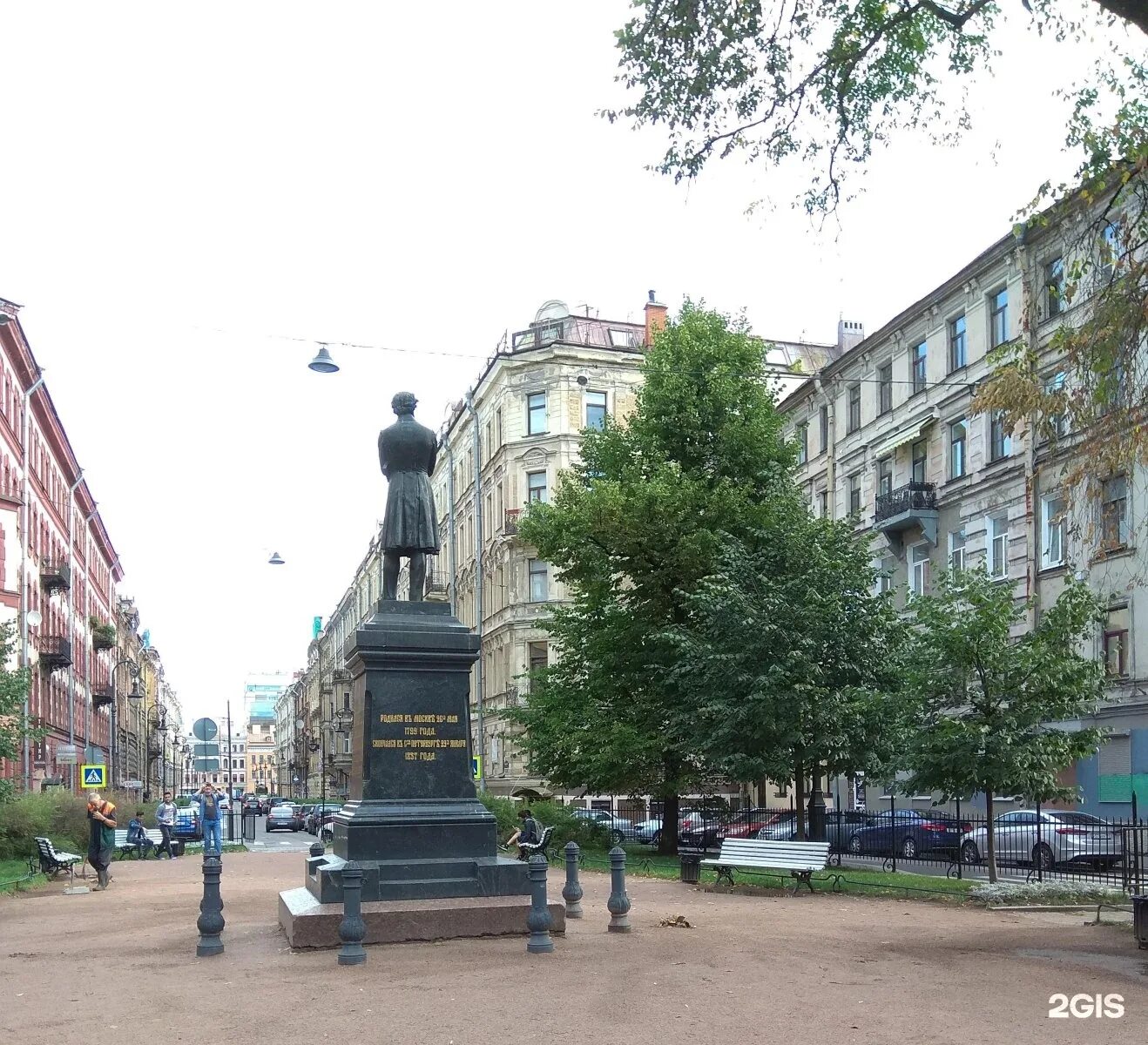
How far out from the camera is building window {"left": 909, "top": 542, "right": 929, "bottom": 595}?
40.3 meters

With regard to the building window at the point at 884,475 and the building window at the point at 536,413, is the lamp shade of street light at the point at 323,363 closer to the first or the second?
the building window at the point at 884,475

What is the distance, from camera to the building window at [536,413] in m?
54.7

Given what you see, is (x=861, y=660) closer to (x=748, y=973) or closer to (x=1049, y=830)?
(x=1049, y=830)

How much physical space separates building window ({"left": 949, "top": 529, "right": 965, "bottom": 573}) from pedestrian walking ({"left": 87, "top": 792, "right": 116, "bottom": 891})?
24443mm

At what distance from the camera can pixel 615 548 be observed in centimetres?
2995

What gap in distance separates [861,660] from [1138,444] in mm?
11704

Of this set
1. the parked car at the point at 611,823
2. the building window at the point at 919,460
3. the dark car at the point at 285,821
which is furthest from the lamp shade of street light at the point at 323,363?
the dark car at the point at 285,821

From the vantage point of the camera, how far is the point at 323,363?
2292 cm

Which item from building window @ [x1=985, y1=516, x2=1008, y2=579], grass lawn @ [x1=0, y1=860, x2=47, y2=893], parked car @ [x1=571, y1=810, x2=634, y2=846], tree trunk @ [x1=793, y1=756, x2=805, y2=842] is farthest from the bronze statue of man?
building window @ [x1=985, y1=516, x2=1008, y2=579]

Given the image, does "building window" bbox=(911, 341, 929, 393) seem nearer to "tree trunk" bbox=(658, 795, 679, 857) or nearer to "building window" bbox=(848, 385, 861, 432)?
"building window" bbox=(848, 385, 861, 432)

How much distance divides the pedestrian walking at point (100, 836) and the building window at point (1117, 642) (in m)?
22.3

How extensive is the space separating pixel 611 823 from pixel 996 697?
15.9 meters

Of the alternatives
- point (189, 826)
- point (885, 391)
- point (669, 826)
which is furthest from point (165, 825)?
point (885, 391)

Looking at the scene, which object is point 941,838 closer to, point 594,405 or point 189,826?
point 189,826
